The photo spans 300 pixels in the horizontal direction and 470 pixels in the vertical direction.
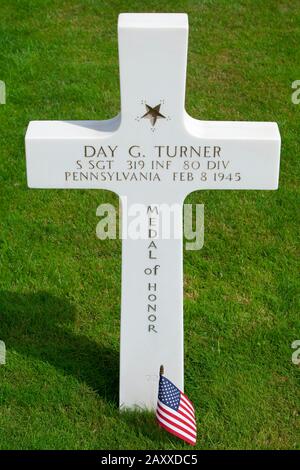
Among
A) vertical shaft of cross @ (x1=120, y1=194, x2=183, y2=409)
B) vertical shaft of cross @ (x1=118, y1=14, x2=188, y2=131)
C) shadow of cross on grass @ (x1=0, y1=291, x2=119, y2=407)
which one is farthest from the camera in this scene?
shadow of cross on grass @ (x1=0, y1=291, x2=119, y2=407)

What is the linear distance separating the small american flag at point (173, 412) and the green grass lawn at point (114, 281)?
0.72 ft

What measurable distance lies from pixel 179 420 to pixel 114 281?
6.39 feet

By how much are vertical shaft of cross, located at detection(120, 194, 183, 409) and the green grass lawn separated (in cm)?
31

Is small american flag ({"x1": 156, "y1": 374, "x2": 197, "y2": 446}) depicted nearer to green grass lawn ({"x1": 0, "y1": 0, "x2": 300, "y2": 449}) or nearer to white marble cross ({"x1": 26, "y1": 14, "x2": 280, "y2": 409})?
green grass lawn ({"x1": 0, "y1": 0, "x2": 300, "y2": 449})

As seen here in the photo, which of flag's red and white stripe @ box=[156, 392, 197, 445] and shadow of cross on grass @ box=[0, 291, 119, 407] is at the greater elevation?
shadow of cross on grass @ box=[0, 291, 119, 407]

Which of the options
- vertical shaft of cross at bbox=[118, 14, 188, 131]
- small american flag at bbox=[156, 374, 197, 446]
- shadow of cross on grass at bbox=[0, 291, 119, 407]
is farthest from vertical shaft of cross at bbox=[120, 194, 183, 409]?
vertical shaft of cross at bbox=[118, 14, 188, 131]

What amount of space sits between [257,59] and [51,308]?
5.24m

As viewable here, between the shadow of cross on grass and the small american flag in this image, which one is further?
the shadow of cross on grass

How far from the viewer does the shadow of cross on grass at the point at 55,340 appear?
245 inches

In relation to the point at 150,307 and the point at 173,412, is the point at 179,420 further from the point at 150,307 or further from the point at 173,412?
the point at 150,307

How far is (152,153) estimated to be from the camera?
16.4 ft

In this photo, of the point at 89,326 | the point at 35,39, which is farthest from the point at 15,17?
the point at 89,326

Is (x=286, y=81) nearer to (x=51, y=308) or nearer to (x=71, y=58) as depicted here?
(x=71, y=58)

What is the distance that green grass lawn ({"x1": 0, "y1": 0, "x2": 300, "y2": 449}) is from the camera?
19.3ft
